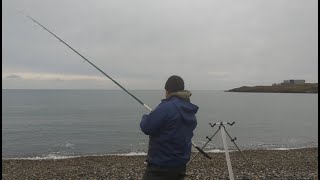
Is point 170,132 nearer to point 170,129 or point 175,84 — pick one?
point 170,129

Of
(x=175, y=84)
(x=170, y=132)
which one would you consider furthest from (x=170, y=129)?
(x=175, y=84)

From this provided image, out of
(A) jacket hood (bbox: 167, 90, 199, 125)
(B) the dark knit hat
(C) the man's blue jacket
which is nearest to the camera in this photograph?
(C) the man's blue jacket

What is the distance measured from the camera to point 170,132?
5160mm

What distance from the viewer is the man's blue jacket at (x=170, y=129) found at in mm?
5070

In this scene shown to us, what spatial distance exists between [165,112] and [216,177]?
8.77 meters

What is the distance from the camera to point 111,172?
15.1 metres

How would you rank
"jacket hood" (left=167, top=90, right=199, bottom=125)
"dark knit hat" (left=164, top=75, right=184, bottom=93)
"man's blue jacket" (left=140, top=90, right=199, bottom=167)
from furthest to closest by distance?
"dark knit hat" (left=164, top=75, right=184, bottom=93)
"jacket hood" (left=167, top=90, right=199, bottom=125)
"man's blue jacket" (left=140, top=90, right=199, bottom=167)

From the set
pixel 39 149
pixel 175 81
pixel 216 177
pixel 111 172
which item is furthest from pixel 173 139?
pixel 39 149

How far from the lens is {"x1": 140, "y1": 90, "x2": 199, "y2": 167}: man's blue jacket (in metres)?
5.07

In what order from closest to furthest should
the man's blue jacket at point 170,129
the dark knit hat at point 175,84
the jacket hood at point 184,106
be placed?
the man's blue jacket at point 170,129 < the jacket hood at point 184,106 < the dark knit hat at point 175,84

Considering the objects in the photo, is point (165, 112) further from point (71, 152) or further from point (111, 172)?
point (71, 152)

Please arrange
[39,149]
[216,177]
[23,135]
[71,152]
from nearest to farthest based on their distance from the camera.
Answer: [216,177], [71,152], [39,149], [23,135]

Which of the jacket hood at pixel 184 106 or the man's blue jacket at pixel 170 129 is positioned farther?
the jacket hood at pixel 184 106

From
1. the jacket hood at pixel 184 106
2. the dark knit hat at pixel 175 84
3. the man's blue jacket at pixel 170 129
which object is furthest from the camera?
the dark knit hat at pixel 175 84
